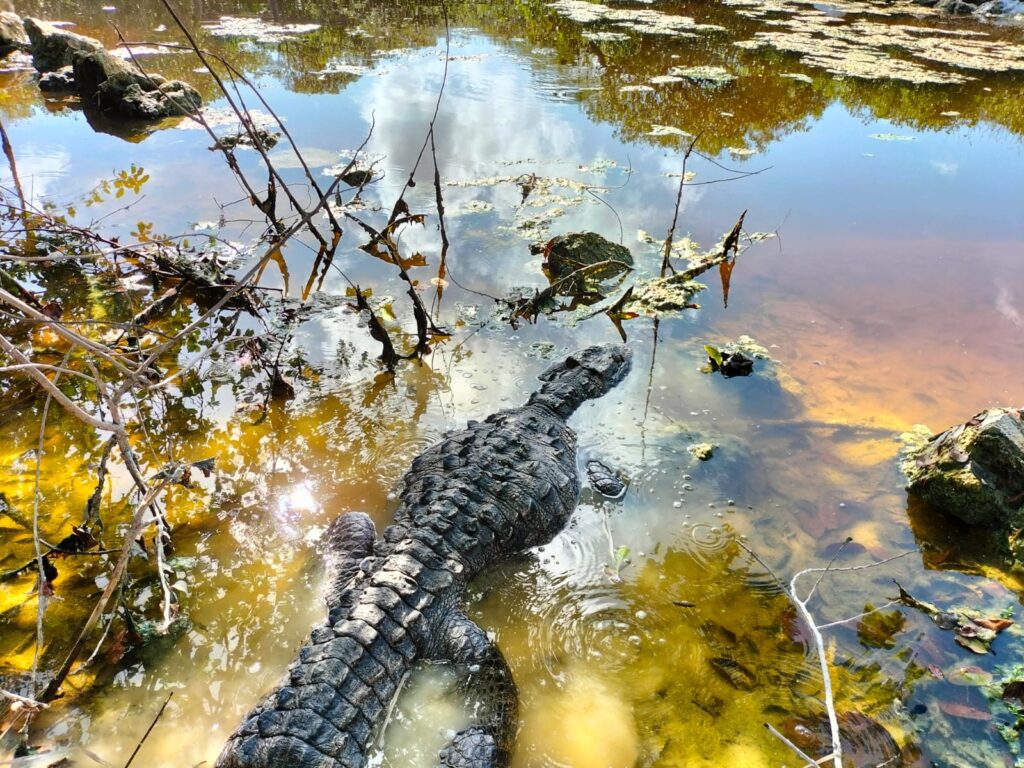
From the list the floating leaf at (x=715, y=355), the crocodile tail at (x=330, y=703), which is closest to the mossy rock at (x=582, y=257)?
the floating leaf at (x=715, y=355)

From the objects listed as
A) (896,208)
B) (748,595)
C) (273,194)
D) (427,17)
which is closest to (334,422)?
(273,194)

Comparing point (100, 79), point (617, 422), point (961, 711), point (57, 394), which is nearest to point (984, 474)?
point (961, 711)

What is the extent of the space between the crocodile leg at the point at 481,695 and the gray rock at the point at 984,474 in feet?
8.32

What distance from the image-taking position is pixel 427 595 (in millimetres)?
2818

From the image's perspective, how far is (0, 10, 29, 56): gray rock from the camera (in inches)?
437

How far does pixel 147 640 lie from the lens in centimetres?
278

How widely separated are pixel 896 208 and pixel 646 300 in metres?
3.32

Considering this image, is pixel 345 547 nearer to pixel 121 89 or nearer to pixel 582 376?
pixel 582 376

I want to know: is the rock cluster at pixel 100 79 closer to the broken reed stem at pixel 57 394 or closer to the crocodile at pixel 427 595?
the crocodile at pixel 427 595

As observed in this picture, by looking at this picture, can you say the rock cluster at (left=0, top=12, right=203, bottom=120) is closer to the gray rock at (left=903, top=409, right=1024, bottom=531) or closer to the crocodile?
the crocodile

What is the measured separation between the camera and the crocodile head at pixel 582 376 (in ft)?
13.8

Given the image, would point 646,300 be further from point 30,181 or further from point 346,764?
point 30,181

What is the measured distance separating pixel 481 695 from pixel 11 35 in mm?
14437

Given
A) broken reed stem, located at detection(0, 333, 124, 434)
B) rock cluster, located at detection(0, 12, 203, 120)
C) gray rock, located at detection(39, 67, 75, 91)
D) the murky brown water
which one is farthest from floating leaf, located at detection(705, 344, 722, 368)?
gray rock, located at detection(39, 67, 75, 91)
